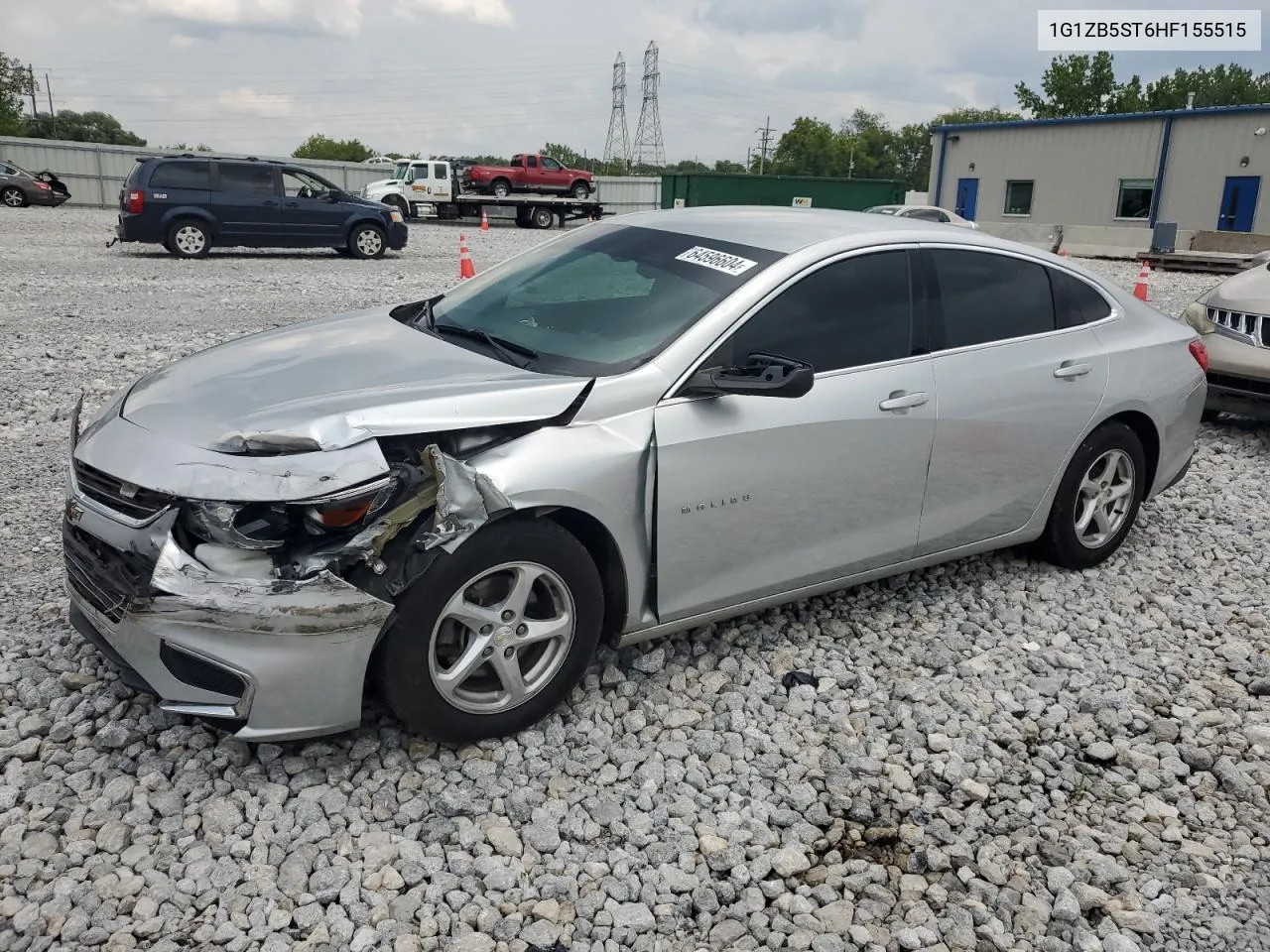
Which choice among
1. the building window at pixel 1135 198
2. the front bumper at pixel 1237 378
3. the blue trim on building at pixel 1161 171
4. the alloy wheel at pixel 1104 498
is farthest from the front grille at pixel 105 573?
the building window at pixel 1135 198

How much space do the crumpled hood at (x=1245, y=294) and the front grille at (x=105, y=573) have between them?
286 inches

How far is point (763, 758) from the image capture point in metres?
3.32

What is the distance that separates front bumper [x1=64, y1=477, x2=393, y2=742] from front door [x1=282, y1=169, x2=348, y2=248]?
16.5 m

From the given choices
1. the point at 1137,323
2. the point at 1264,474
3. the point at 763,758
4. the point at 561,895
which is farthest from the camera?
the point at 1264,474

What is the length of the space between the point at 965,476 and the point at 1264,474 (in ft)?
12.3

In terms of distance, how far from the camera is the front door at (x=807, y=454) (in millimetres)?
3369

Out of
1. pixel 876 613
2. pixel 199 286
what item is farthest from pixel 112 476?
pixel 199 286

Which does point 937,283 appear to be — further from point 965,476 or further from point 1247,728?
point 1247,728

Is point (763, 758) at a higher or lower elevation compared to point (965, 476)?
lower

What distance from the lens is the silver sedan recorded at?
281 cm

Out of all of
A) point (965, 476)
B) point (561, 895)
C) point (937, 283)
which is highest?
point (937, 283)

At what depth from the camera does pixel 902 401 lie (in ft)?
12.6

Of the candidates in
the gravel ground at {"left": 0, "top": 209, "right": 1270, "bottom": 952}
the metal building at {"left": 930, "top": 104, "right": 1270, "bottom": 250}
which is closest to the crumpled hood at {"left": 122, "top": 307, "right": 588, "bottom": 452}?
the gravel ground at {"left": 0, "top": 209, "right": 1270, "bottom": 952}

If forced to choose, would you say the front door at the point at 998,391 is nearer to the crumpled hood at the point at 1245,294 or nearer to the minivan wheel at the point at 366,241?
the crumpled hood at the point at 1245,294
